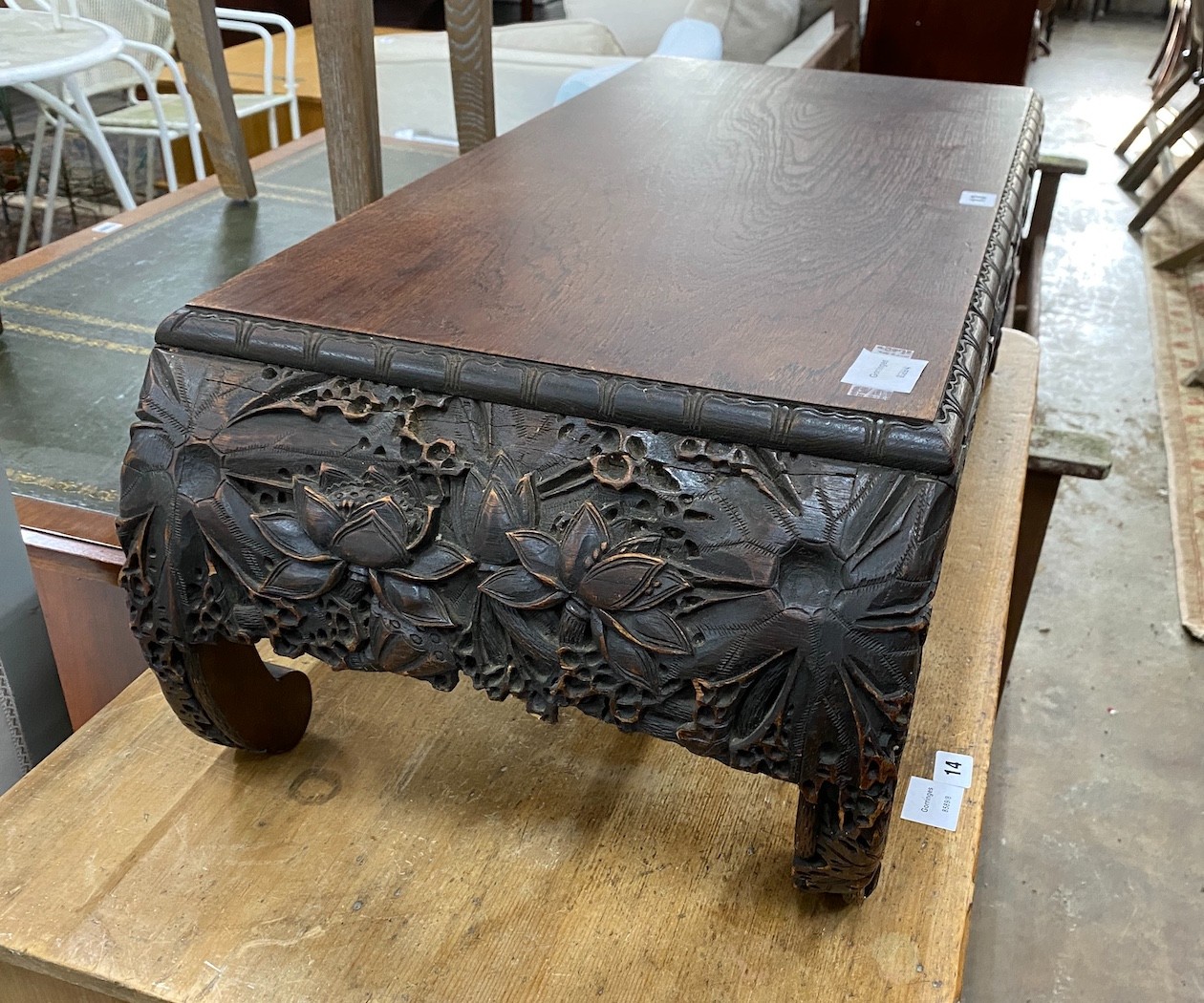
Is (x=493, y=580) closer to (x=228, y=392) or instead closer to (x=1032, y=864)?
(x=228, y=392)

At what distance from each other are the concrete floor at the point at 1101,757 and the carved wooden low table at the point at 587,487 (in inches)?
25.6

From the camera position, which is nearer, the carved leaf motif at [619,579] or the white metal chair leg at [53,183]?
the carved leaf motif at [619,579]

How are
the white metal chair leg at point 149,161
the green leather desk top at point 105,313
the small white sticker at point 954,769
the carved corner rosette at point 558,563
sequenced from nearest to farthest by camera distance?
the carved corner rosette at point 558,563
the small white sticker at point 954,769
the green leather desk top at point 105,313
the white metal chair leg at point 149,161

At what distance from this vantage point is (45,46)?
1.26 meters

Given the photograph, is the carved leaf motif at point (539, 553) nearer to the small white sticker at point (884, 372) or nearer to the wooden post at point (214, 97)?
the small white sticker at point (884, 372)

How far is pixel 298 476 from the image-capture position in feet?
2.13

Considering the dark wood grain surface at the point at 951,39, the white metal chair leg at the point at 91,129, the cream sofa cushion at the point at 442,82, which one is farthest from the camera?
the dark wood grain surface at the point at 951,39

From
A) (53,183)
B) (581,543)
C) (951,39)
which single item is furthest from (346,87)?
(951,39)

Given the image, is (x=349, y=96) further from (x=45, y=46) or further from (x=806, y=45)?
(x=806, y=45)

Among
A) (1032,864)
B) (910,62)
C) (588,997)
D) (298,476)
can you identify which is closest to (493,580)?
(298,476)

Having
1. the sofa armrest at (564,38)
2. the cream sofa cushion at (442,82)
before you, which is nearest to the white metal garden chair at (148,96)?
the cream sofa cushion at (442,82)

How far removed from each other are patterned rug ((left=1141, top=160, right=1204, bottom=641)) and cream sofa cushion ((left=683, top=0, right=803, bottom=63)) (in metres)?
1.16

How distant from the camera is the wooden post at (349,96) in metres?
1.36

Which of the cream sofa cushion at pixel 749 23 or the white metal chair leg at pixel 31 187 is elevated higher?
the cream sofa cushion at pixel 749 23
